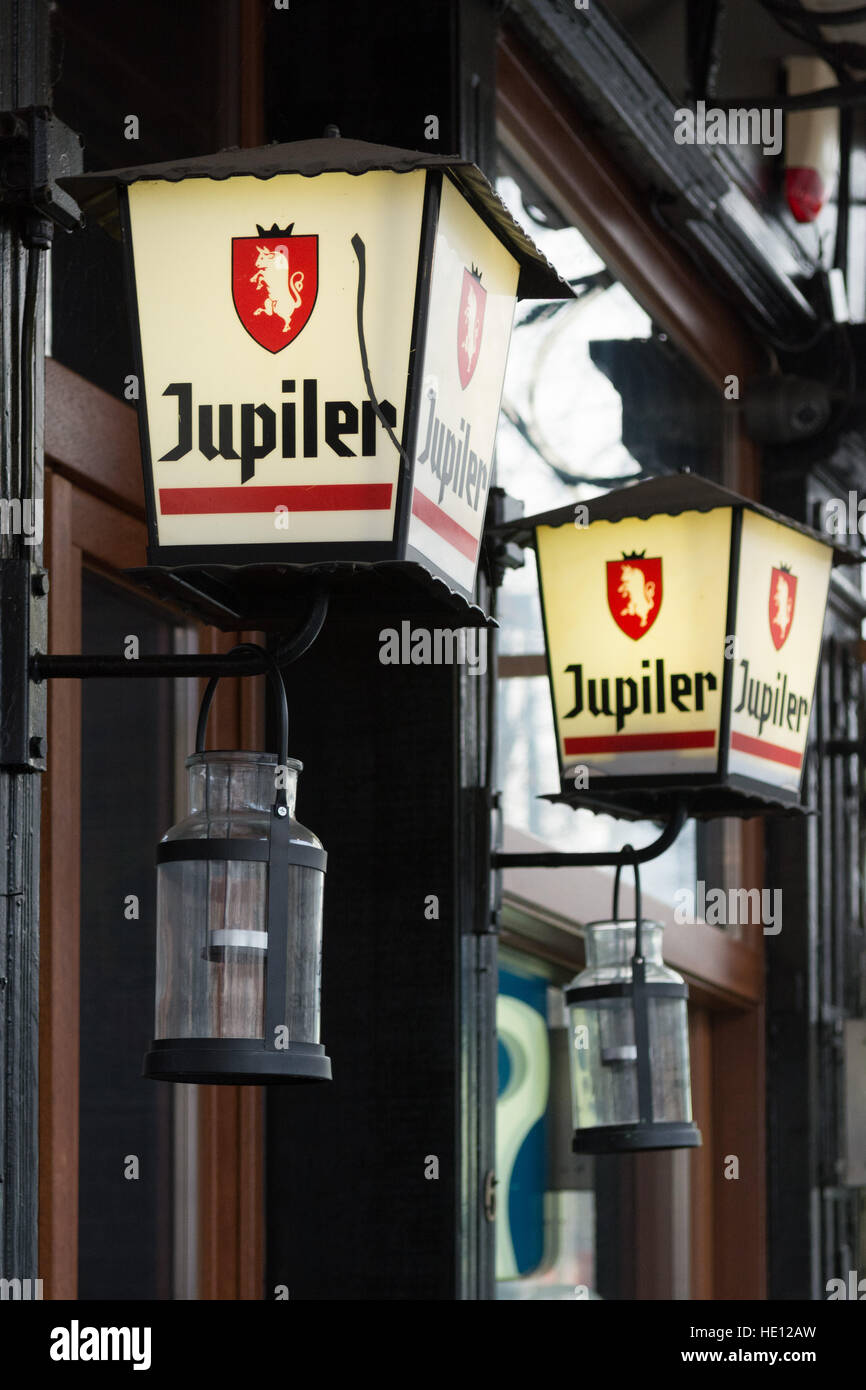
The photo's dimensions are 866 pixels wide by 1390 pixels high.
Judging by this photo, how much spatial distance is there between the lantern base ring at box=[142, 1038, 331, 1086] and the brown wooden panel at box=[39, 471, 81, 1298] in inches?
44.1

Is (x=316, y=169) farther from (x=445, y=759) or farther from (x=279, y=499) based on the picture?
(x=445, y=759)

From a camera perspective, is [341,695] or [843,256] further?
[843,256]

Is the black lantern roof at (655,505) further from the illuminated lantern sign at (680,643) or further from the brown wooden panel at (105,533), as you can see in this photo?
the brown wooden panel at (105,533)

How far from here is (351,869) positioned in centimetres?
399

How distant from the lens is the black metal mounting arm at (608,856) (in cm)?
367

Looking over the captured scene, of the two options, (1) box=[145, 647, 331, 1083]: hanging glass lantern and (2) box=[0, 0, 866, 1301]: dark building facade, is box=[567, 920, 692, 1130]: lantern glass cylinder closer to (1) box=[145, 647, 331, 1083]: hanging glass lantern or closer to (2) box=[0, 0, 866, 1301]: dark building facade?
(2) box=[0, 0, 866, 1301]: dark building facade

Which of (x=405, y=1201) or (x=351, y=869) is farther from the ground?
(x=351, y=869)

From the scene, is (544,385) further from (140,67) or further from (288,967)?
(288,967)

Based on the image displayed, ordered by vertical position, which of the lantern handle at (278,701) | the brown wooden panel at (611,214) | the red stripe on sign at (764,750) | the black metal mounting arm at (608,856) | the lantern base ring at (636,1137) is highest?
the brown wooden panel at (611,214)

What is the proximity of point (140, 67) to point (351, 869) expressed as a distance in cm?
153

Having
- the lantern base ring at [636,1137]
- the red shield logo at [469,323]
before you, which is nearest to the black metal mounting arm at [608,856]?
the lantern base ring at [636,1137]

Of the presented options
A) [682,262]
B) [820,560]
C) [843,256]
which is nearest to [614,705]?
[820,560]
